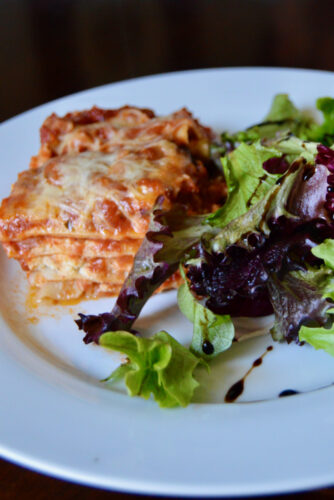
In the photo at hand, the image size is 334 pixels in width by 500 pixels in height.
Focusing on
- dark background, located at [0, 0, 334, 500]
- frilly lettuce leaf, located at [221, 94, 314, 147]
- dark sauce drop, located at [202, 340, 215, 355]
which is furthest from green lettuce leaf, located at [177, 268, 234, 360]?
dark background, located at [0, 0, 334, 500]

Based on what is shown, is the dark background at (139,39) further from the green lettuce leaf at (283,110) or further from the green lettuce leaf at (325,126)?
the green lettuce leaf at (325,126)

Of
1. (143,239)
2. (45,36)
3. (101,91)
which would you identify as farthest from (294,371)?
(45,36)

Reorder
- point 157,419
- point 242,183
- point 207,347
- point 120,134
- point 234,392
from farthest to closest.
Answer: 1. point 120,134
2. point 242,183
3. point 207,347
4. point 234,392
5. point 157,419

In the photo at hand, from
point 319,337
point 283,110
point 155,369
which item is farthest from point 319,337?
point 283,110

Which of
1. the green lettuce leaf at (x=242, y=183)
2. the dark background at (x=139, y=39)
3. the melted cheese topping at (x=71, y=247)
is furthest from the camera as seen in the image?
the dark background at (x=139, y=39)

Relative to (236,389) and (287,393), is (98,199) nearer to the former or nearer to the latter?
(236,389)

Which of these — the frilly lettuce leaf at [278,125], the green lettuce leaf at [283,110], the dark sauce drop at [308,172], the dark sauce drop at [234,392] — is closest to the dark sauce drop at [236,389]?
the dark sauce drop at [234,392]

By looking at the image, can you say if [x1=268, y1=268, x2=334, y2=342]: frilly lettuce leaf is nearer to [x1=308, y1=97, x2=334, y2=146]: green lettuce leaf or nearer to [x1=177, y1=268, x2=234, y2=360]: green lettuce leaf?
[x1=177, y1=268, x2=234, y2=360]: green lettuce leaf
